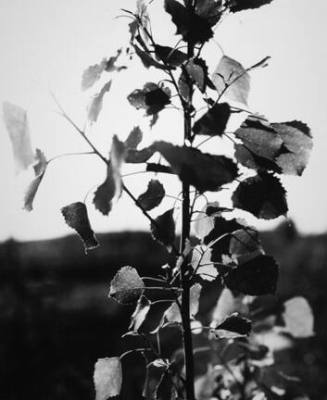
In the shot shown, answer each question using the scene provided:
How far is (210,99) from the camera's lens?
698mm

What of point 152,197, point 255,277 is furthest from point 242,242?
point 152,197

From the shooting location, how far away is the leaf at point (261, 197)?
0.67 m

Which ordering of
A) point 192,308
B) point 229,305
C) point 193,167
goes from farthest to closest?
point 229,305 → point 192,308 → point 193,167

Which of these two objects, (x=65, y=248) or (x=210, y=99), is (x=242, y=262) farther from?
(x=65, y=248)

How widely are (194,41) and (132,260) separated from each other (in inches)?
272

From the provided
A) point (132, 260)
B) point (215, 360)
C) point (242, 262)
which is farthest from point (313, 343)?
point (242, 262)

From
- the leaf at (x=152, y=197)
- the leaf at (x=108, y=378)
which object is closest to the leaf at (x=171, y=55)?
the leaf at (x=152, y=197)

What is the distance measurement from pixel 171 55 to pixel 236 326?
1.60 ft

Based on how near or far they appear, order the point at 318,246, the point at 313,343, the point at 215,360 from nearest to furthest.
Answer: the point at 215,360, the point at 313,343, the point at 318,246

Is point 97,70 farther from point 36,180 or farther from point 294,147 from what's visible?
point 294,147

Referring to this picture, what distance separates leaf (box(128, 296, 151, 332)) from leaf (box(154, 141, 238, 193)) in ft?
0.96

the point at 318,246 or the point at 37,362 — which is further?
the point at 318,246

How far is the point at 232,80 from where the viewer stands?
0.73 m

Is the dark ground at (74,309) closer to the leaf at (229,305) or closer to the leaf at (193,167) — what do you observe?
the leaf at (229,305)
